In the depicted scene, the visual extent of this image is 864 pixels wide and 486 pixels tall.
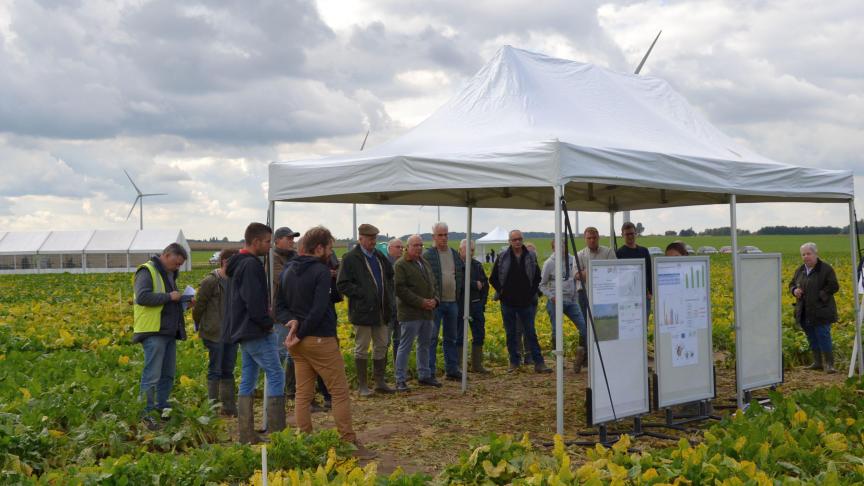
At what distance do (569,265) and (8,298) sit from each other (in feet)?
72.8

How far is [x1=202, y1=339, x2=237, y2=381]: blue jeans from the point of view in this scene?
8.38m

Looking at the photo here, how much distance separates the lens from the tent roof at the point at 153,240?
53406 mm

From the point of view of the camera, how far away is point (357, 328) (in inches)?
360

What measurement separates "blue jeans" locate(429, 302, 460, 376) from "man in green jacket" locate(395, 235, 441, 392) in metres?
0.53

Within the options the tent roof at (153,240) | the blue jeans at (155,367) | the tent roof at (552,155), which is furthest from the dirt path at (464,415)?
the tent roof at (153,240)

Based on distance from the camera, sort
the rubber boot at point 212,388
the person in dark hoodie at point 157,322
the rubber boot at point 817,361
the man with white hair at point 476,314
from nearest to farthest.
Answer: the person in dark hoodie at point 157,322 < the rubber boot at point 212,388 < the man with white hair at point 476,314 < the rubber boot at point 817,361

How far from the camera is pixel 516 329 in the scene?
37.3 ft

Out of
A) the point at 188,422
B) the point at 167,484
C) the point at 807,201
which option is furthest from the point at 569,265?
the point at 167,484

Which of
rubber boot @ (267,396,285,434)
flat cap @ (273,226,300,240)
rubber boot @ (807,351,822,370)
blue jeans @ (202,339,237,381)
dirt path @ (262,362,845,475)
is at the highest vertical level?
flat cap @ (273,226,300,240)

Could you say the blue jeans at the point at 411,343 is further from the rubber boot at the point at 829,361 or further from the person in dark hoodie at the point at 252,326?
the rubber boot at the point at 829,361

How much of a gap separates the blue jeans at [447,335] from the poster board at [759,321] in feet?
11.8

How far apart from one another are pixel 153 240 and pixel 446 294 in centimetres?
4794

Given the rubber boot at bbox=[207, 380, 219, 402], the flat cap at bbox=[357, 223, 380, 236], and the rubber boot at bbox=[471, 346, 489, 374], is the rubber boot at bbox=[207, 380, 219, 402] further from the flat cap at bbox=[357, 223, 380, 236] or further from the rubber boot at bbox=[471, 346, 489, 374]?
the rubber boot at bbox=[471, 346, 489, 374]

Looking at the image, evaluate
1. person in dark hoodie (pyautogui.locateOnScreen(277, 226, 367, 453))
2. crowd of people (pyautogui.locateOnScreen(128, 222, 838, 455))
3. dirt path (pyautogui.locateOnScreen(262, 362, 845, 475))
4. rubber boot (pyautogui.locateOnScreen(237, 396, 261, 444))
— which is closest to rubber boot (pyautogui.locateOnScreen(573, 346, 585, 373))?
crowd of people (pyautogui.locateOnScreen(128, 222, 838, 455))
